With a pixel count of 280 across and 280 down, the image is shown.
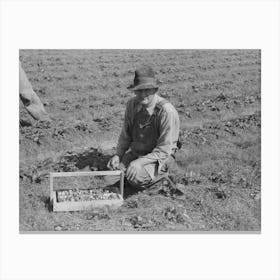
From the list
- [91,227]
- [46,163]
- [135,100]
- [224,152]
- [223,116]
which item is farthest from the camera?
[223,116]

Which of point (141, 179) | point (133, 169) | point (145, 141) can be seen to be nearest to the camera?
point (133, 169)

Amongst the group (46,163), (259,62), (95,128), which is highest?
(259,62)

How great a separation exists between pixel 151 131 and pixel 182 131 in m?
1.60

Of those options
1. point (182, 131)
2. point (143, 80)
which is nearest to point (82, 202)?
point (143, 80)

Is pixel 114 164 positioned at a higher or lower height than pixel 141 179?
higher

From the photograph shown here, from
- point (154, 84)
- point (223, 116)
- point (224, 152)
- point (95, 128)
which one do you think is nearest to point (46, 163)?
point (95, 128)


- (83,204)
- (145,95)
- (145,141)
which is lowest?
(83,204)

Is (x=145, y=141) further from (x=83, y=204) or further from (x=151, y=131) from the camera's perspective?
(x=83, y=204)

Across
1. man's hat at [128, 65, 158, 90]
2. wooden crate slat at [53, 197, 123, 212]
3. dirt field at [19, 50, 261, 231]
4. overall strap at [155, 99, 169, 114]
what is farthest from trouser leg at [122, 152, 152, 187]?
man's hat at [128, 65, 158, 90]

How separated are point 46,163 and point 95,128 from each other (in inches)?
45.8

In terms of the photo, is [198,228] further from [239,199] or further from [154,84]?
[154,84]

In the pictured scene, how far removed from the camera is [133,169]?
16.6 ft

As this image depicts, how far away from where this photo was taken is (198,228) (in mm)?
4934

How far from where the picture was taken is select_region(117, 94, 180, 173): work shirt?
5137 millimetres
